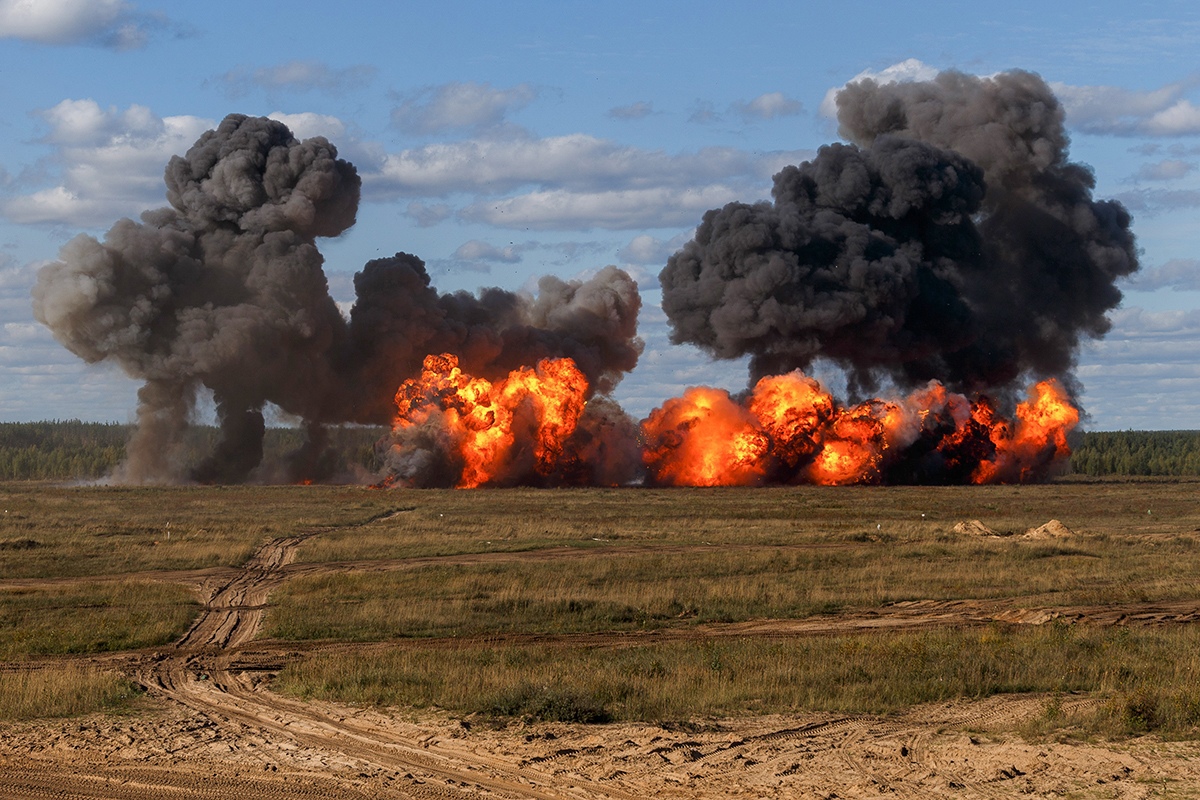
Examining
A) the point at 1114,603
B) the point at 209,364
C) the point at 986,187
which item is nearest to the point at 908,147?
the point at 986,187

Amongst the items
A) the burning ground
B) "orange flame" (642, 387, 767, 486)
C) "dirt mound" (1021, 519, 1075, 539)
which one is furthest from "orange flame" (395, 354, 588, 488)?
"dirt mound" (1021, 519, 1075, 539)

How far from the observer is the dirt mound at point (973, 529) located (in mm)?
53066

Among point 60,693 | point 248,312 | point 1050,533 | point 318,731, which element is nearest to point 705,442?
point 248,312

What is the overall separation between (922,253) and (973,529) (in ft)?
157

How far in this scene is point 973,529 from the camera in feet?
177

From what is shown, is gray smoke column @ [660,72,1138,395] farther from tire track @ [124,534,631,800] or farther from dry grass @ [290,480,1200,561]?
tire track @ [124,534,631,800]

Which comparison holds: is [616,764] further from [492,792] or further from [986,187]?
[986,187]

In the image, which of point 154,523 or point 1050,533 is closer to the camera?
point 1050,533

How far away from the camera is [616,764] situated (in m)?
16.0

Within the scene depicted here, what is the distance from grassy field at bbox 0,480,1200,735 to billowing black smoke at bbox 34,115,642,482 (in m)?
18.1

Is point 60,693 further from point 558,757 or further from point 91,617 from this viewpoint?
point 91,617

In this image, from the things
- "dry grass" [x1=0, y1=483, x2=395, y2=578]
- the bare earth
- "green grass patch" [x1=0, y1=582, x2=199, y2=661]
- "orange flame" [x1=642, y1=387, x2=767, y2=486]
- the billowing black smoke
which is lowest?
"green grass patch" [x1=0, y1=582, x2=199, y2=661]

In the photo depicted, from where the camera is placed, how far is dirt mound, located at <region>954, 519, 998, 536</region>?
174ft

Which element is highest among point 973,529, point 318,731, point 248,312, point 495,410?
point 248,312
